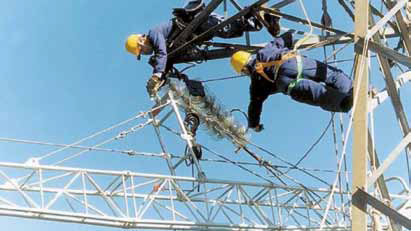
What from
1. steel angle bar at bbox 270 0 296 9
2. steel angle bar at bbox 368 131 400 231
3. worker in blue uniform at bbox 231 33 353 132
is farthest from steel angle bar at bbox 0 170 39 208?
steel angle bar at bbox 368 131 400 231

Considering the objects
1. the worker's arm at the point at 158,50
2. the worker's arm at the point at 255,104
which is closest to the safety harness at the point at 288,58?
the worker's arm at the point at 255,104

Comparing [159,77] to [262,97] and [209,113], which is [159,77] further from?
[262,97]

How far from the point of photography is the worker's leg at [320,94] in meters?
9.20

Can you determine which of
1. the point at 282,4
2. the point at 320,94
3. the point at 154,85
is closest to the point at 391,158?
the point at 320,94

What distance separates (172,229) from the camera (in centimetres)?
1170

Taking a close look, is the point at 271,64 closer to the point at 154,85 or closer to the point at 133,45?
the point at 154,85

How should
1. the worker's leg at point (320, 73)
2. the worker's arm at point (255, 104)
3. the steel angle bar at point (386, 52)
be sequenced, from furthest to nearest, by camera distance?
the worker's arm at point (255, 104) → the worker's leg at point (320, 73) → the steel angle bar at point (386, 52)

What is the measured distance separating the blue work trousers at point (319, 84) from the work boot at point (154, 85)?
3.43m

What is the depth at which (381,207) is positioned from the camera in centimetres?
587

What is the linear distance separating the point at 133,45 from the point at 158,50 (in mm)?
805

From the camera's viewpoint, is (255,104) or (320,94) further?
(255,104)

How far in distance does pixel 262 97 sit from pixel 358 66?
145 inches

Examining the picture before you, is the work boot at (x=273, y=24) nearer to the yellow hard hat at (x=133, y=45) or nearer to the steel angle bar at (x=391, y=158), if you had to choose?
the yellow hard hat at (x=133, y=45)

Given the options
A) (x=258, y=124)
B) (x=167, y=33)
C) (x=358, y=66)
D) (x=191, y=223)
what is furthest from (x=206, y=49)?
(x=358, y=66)
